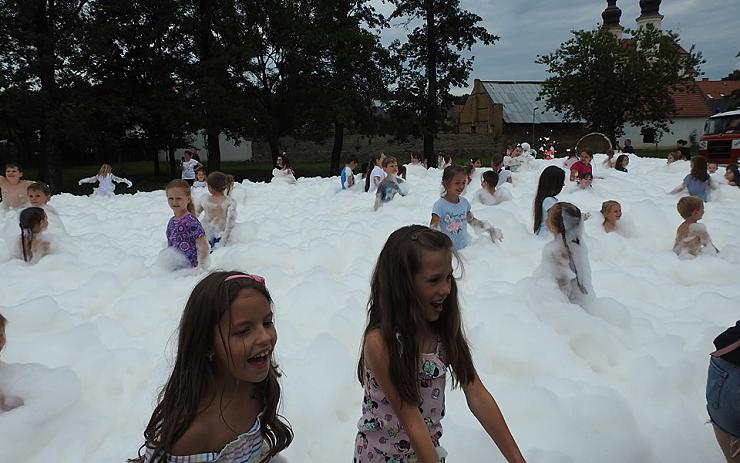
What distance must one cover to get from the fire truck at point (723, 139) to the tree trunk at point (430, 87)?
11.3m

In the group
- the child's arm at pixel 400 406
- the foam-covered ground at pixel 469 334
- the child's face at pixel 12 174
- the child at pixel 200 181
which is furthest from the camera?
the child at pixel 200 181

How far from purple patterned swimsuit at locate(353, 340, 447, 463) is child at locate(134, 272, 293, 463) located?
Answer: 0.44 metres

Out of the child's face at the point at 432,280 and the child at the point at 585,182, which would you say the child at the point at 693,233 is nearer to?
the child at the point at 585,182

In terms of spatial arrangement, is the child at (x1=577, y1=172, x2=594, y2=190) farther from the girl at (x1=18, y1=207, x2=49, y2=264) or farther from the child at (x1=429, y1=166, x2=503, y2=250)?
the girl at (x1=18, y1=207, x2=49, y2=264)

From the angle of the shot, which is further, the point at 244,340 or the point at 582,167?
the point at 582,167

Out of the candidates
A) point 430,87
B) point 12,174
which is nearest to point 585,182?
point 12,174

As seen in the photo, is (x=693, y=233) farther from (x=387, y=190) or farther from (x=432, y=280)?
(x=432, y=280)

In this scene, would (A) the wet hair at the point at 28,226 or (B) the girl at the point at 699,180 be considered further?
(B) the girl at the point at 699,180

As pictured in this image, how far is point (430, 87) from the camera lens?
26562 mm

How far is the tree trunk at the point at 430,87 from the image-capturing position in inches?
1032

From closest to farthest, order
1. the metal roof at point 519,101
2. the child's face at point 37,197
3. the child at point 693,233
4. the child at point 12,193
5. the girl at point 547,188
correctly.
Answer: the girl at point 547,188
the child at point 693,233
the child's face at point 37,197
the child at point 12,193
the metal roof at point 519,101

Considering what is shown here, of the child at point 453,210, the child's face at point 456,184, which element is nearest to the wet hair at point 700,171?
the child at point 453,210

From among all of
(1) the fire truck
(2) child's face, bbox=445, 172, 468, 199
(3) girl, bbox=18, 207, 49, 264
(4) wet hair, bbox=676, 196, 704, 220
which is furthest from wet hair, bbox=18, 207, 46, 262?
(1) the fire truck

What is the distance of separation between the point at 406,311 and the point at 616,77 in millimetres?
35039
